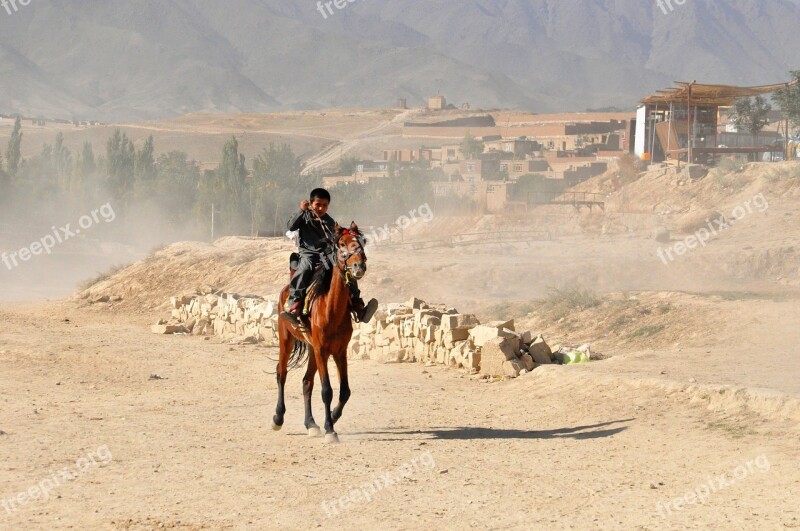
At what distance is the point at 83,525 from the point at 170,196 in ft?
215

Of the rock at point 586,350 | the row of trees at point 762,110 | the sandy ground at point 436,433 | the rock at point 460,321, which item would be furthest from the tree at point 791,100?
the rock at point 460,321

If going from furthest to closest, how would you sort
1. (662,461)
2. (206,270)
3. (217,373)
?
(206,270) → (217,373) → (662,461)

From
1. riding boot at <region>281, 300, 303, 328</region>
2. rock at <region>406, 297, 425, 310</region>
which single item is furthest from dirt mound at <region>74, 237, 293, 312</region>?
riding boot at <region>281, 300, 303, 328</region>

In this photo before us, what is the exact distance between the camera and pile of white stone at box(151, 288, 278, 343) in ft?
76.4

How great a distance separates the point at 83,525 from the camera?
8773mm

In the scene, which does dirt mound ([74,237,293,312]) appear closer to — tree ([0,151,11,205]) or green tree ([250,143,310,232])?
green tree ([250,143,310,232])

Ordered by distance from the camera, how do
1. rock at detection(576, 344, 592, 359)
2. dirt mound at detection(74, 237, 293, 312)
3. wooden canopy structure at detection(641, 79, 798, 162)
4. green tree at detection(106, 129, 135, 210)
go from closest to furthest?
rock at detection(576, 344, 592, 359) < dirt mound at detection(74, 237, 293, 312) < wooden canopy structure at detection(641, 79, 798, 162) < green tree at detection(106, 129, 135, 210)

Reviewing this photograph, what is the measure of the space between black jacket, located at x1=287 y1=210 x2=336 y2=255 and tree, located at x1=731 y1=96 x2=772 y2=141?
63695 mm

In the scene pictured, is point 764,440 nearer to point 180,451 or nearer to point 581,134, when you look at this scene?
point 180,451

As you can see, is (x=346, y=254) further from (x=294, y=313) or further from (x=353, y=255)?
(x=294, y=313)

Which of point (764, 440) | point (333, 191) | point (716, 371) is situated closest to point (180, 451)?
point (764, 440)

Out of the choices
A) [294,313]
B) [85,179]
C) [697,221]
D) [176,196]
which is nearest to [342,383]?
[294,313]

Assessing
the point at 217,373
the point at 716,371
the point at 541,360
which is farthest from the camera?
the point at 217,373

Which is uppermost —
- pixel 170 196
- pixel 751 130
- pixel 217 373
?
pixel 751 130
